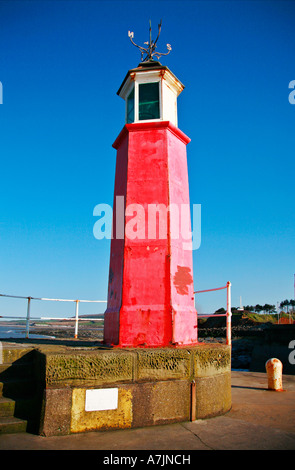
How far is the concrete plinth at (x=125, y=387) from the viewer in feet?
12.4

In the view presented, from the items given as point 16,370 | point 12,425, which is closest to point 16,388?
point 16,370

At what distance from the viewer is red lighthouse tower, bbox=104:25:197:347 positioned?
5.20m

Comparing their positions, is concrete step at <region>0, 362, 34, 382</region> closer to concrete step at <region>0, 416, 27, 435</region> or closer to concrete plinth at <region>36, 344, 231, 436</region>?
concrete plinth at <region>36, 344, 231, 436</region>

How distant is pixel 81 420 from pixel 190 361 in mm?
1445

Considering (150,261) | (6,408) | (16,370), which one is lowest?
(6,408)

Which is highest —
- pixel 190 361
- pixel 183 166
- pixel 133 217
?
pixel 183 166

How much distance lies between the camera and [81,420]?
3.84m

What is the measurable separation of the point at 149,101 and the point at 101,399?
4620mm

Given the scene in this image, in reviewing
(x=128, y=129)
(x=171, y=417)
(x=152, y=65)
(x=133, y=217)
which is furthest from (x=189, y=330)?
(x=152, y=65)

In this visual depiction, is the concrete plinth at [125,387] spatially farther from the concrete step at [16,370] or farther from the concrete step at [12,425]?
the concrete step at [16,370]

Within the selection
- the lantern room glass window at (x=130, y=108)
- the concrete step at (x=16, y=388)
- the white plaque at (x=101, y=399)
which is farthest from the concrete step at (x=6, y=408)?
the lantern room glass window at (x=130, y=108)

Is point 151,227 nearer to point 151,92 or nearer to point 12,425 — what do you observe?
point 151,92

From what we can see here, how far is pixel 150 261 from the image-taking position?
5418mm
